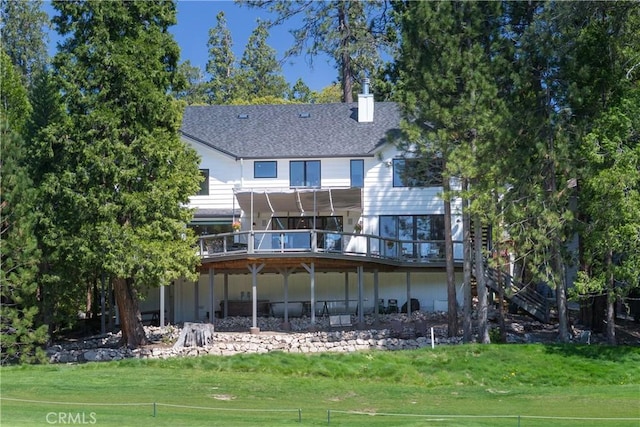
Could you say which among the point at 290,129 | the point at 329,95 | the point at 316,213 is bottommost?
the point at 316,213

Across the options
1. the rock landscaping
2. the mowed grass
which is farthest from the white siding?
the mowed grass

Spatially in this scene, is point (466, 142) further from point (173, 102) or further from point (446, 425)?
point (446, 425)

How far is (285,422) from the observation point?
50.2 ft

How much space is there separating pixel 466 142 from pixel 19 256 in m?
13.4

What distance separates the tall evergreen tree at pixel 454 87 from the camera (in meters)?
25.0

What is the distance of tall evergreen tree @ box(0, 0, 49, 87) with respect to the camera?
52844mm

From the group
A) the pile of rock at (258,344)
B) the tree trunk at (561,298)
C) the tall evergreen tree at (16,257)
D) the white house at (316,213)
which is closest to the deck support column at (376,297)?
the white house at (316,213)

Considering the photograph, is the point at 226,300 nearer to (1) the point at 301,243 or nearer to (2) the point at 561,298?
(1) the point at 301,243

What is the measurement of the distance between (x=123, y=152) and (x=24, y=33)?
1247 inches

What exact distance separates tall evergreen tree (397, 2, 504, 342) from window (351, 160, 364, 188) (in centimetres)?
934

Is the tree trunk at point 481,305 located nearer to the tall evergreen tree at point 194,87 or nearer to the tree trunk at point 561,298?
the tree trunk at point 561,298

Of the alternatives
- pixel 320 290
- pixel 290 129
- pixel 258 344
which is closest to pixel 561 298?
pixel 258 344

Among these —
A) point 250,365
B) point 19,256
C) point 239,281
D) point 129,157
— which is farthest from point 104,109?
point 239,281

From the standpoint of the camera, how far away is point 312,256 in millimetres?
30016
